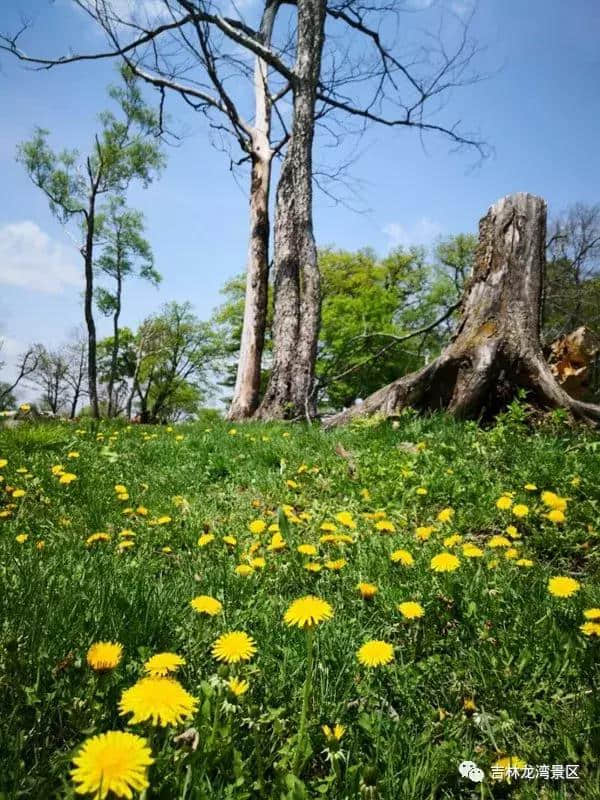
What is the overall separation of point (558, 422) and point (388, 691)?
3.94 metres

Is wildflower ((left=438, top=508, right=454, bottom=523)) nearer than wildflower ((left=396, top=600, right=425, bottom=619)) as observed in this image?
No

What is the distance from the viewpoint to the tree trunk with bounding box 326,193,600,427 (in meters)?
5.06

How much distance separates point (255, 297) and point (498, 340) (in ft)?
17.0

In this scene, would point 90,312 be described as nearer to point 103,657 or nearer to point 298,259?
point 298,259

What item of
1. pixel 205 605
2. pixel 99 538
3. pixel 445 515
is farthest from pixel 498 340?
pixel 205 605

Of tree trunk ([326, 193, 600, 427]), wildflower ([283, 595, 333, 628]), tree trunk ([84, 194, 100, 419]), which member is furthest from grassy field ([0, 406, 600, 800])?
tree trunk ([84, 194, 100, 419])

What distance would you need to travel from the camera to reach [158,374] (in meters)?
37.2

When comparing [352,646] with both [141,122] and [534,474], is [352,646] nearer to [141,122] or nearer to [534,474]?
[534,474]

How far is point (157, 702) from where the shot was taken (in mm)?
824

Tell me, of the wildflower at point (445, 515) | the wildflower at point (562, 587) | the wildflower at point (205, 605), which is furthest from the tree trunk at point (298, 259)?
the wildflower at point (205, 605)

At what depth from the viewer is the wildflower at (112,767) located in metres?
0.64

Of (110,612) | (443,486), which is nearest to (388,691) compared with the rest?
(110,612)

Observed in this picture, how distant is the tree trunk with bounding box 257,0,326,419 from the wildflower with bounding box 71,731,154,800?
6.45 m

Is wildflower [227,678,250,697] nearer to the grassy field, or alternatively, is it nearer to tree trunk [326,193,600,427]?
the grassy field
